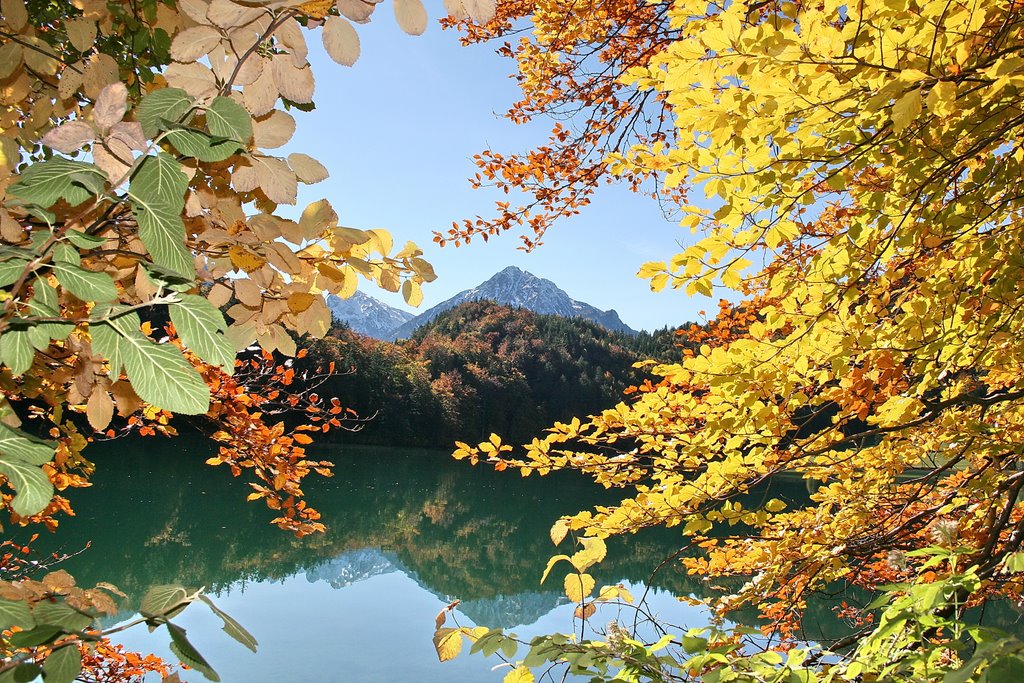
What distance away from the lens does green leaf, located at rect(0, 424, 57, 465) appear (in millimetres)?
518

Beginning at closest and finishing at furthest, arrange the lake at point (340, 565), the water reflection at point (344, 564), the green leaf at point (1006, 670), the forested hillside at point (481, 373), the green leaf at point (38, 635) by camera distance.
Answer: the green leaf at point (38, 635) < the green leaf at point (1006, 670) < the lake at point (340, 565) < the water reflection at point (344, 564) < the forested hillside at point (481, 373)

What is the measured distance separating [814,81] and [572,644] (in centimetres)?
136

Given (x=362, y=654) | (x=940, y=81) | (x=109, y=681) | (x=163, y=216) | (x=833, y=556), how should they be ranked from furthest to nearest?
(x=362, y=654)
(x=109, y=681)
(x=833, y=556)
(x=940, y=81)
(x=163, y=216)

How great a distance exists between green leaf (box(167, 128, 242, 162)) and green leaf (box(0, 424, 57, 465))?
0.27m

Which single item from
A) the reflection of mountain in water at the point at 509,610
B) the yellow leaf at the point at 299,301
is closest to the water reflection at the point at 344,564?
the reflection of mountain in water at the point at 509,610

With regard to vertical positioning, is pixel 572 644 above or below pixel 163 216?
below

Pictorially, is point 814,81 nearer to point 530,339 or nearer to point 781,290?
point 781,290

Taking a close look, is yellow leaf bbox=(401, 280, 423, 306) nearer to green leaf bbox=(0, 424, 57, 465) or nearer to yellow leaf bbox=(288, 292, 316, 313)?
yellow leaf bbox=(288, 292, 316, 313)

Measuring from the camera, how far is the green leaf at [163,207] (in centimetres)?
47

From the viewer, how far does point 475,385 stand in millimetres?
46125

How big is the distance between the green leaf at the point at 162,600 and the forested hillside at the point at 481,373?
32.4 m

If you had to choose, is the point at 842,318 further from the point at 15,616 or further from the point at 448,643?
the point at 15,616

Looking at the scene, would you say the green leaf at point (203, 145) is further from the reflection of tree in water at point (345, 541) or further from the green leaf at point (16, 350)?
the reflection of tree in water at point (345, 541)

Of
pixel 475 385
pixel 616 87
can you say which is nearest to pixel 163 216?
pixel 616 87
